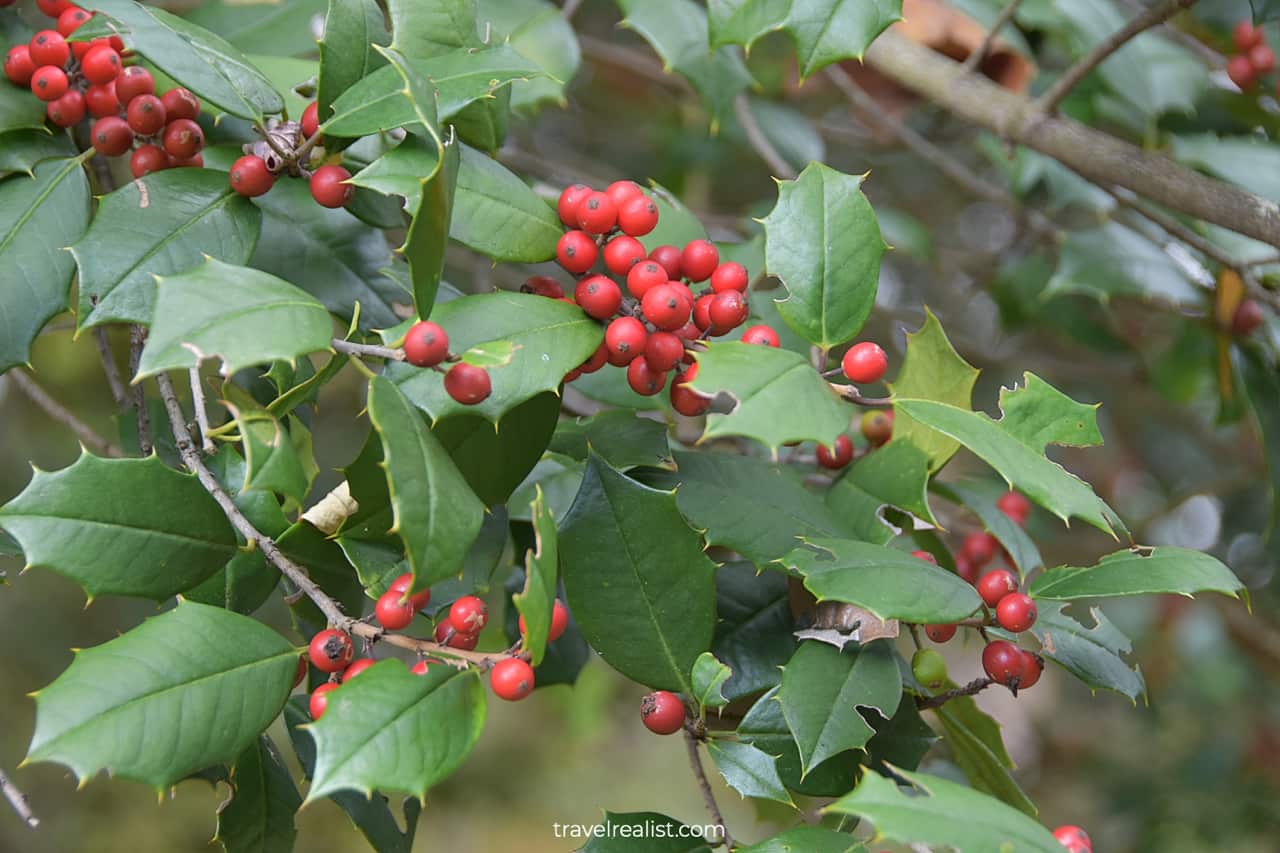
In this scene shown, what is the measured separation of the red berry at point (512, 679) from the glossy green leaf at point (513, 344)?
0.18 metres

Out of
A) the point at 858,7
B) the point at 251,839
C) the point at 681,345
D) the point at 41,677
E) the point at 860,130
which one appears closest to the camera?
the point at 681,345

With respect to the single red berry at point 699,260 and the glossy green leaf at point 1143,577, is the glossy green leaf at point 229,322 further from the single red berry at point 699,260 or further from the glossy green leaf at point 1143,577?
the glossy green leaf at point 1143,577

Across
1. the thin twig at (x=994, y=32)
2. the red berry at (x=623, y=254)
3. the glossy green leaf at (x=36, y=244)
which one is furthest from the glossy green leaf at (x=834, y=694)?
A: the thin twig at (x=994, y=32)

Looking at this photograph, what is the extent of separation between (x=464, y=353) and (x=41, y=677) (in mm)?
3561

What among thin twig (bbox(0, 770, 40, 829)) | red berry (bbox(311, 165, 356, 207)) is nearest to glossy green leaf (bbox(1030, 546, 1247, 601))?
red berry (bbox(311, 165, 356, 207))

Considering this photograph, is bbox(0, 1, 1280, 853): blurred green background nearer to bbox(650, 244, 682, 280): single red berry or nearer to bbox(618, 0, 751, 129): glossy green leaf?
bbox(618, 0, 751, 129): glossy green leaf

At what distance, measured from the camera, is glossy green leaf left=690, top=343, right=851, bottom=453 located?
2.31 feet

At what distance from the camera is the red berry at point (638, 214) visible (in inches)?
35.3

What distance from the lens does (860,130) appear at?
8.32ft

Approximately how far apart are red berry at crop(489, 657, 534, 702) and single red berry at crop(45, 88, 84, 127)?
726mm

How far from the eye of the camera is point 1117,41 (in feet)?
4.11

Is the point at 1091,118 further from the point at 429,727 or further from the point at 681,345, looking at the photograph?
the point at 429,727

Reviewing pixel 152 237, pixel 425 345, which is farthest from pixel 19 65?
pixel 425 345

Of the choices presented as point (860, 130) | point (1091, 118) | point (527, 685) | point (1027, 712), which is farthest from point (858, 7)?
point (1027, 712)
